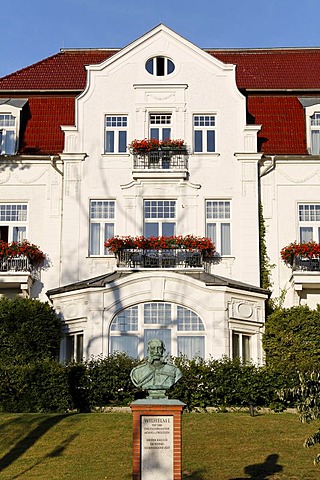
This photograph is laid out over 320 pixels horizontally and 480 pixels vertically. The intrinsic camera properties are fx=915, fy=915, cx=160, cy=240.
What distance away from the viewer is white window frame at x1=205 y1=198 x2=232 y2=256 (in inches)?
1261

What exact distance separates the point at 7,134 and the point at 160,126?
228 inches

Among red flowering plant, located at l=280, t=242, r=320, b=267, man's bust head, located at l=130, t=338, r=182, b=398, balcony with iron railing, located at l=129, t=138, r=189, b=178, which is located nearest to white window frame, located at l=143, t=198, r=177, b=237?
balcony with iron railing, located at l=129, t=138, r=189, b=178

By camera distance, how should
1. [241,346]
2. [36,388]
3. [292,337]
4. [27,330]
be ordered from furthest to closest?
1. [241,346]
2. [292,337]
3. [27,330]
4. [36,388]

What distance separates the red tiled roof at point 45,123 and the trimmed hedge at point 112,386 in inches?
408

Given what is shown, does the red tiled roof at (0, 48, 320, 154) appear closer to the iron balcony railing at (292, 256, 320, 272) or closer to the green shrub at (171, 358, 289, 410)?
the iron balcony railing at (292, 256, 320, 272)

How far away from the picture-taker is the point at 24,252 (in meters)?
31.8

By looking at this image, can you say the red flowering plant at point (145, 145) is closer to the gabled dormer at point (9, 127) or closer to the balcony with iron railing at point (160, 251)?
the balcony with iron railing at point (160, 251)

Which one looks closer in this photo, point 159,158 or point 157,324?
point 157,324

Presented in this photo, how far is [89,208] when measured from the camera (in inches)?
1280

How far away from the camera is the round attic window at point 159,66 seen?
3378cm

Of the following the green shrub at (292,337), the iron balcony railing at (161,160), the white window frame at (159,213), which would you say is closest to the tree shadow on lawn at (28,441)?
the green shrub at (292,337)

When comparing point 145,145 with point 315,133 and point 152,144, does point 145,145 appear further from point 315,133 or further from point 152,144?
point 315,133

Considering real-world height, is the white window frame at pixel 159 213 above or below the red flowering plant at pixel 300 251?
above

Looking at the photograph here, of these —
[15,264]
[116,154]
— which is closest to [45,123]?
[116,154]
